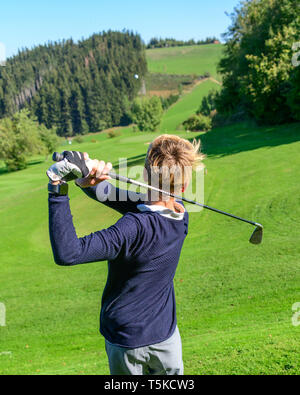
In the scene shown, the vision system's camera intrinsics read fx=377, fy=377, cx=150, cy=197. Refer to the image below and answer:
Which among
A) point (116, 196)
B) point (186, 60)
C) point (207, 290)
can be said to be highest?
point (186, 60)

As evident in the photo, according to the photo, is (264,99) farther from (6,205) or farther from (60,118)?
(60,118)

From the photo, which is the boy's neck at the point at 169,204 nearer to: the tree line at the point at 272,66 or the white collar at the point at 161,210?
the white collar at the point at 161,210

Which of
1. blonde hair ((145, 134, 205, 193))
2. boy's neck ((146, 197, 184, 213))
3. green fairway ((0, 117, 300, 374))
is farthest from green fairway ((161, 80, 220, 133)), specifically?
blonde hair ((145, 134, 205, 193))

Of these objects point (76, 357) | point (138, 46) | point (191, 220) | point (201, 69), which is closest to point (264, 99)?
point (191, 220)

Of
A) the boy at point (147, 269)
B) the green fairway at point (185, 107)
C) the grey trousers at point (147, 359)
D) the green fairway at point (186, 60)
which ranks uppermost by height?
the green fairway at point (186, 60)

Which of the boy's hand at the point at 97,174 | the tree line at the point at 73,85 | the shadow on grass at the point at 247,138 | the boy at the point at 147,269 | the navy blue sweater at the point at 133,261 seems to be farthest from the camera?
the tree line at the point at 73,85

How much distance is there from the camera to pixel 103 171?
2.53 metres

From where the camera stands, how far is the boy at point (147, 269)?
7.78 feet

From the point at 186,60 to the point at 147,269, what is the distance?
18051 cm

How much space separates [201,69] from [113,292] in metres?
162

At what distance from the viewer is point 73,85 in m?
145

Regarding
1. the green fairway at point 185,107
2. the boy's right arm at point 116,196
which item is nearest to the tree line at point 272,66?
the boy's right arm at point 116,196

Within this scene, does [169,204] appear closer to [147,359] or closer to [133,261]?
[133,261]

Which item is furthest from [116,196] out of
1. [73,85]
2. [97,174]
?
[73,85]
